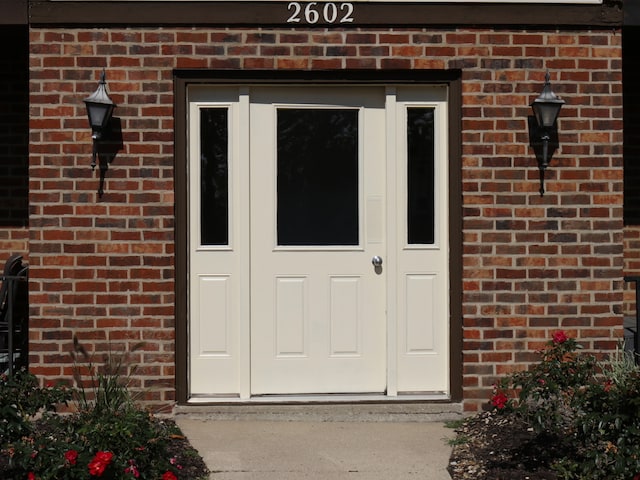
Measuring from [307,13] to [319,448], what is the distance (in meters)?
3.00

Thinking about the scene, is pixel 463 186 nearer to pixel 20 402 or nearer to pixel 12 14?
pixel 20 402

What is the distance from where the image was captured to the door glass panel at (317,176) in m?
6.31

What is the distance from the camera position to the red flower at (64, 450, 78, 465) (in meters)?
4.12

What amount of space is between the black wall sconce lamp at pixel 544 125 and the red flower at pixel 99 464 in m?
3.58

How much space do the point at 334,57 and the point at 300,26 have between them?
327 mm

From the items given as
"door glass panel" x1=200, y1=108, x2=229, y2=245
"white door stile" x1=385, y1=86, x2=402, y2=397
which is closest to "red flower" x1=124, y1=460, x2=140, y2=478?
Result: "door glass panel" x1=200, y1=108, x2=229, y2=245

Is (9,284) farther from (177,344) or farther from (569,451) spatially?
(569,451)

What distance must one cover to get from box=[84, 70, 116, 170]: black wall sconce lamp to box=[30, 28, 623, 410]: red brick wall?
13 centimetres

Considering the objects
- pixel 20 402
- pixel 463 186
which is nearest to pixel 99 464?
pixel 20 402

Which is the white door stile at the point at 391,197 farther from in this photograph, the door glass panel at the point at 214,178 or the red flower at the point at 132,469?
the red flower at the point at 132,469

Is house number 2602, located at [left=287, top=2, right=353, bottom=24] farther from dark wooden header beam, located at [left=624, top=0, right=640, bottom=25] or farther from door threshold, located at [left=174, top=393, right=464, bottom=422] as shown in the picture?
door threshold, located at [left=174, top=393, right=464, bottom=422]

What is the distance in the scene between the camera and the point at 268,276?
6258 millimetres

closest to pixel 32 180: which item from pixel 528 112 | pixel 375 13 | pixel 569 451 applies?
pixel 375 13

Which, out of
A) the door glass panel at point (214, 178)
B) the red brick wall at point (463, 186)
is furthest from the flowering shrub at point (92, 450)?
the door glass panel at point (214, 178)
